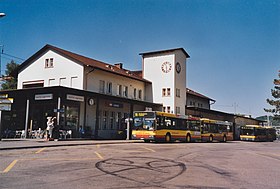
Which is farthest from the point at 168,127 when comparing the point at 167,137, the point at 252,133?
the point at 252,133

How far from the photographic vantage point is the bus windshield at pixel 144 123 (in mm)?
28125

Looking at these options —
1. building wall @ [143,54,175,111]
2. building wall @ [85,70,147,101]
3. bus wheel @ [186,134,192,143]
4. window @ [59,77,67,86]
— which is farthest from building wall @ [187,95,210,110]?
window @ [59,77,67,86]

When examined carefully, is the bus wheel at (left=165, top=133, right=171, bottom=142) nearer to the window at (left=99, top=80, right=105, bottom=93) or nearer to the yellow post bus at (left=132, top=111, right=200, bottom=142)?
the yellow post bus at (left=132, top=111, right=200, bottom=142)

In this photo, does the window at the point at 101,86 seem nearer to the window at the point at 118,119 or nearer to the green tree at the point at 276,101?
the window at the point at 118,119

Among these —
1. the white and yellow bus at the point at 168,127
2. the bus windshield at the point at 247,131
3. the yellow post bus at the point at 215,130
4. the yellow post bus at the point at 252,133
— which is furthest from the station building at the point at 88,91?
the yellow post bus at the point at 252,133

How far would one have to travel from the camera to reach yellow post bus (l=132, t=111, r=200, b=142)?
28.1 meters

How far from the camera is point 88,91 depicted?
2828cm

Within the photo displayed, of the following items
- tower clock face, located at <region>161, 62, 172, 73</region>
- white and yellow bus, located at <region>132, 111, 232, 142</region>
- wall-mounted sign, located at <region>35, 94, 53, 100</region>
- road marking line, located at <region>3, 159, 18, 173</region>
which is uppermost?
tower clock face, located at <region>161, 62, 172, 73</region>

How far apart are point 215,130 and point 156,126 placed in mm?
14156

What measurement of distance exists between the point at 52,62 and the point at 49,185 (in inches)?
1166

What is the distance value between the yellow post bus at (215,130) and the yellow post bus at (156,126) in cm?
592

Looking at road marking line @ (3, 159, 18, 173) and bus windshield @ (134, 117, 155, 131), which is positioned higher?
bus windshield @ (134, 117, 155, 131)

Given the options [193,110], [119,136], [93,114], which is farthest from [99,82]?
[193,110]

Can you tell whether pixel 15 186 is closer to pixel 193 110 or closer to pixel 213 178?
pixel 213 178
